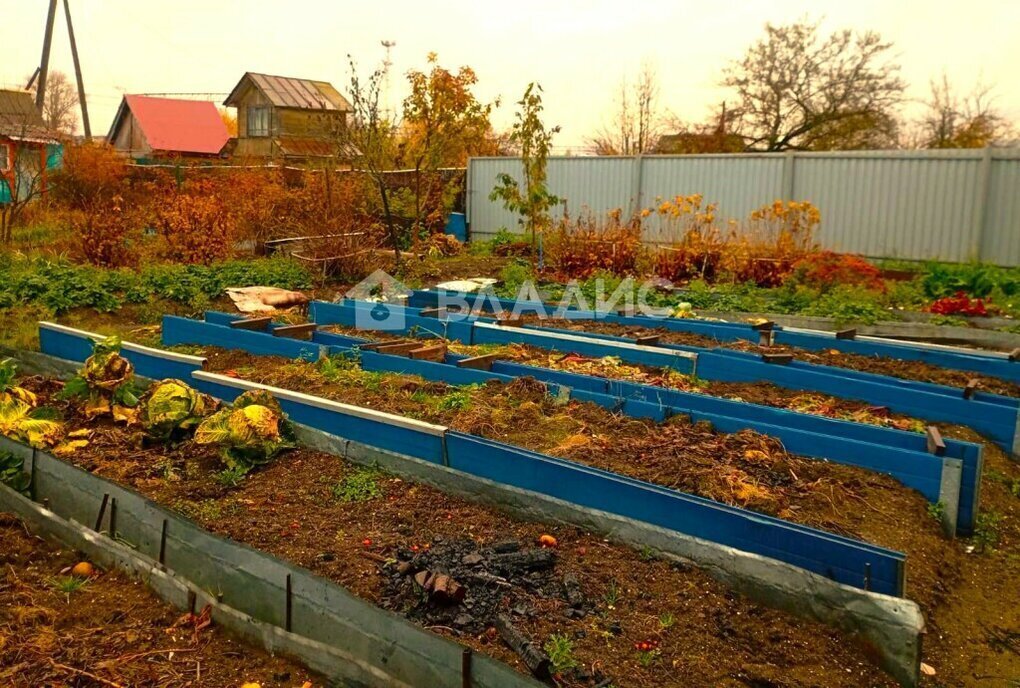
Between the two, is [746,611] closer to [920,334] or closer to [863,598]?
[863,598]

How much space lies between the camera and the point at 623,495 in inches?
147

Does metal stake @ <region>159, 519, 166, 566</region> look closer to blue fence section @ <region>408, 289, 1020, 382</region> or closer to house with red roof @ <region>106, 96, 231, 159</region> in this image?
blue fence section @ <region>408, 289, 1020, 382</region>

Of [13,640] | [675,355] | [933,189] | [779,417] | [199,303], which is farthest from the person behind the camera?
[933,189]

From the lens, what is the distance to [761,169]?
13.2 metres

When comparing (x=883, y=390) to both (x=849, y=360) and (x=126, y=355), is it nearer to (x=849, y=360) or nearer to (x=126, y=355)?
(x=849, y=360)

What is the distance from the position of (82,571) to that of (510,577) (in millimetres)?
1978

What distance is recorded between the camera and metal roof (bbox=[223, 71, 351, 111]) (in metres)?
33.7

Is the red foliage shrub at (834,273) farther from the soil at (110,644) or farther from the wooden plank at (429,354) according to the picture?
the soil at (110,644)

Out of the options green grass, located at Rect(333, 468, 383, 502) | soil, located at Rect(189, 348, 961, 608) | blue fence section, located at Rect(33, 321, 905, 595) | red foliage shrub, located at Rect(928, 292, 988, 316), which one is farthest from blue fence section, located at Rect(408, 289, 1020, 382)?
green grass, located at Rect(333, 468, 383, 502)

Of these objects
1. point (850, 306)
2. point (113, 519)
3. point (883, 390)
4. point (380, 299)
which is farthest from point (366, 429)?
point (850, 306)

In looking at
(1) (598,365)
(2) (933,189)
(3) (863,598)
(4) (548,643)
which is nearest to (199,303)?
(1) (598,365)

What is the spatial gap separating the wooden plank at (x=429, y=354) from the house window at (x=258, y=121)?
30.8m

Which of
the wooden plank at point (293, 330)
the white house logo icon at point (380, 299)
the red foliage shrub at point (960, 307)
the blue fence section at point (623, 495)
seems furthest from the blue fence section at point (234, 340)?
the red foliage shrub at point (960, 307)

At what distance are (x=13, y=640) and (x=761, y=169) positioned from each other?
12621 mm
